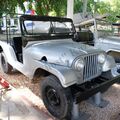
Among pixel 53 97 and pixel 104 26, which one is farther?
pixel 104 26

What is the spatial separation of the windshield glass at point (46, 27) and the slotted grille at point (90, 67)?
1208 mm

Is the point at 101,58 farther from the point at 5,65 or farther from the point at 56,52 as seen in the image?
the point at 5,65

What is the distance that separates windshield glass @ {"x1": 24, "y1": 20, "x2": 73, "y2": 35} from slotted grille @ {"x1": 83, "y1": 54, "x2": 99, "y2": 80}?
3.96 ft

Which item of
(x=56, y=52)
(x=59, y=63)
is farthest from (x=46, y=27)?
(x=59, y=63)

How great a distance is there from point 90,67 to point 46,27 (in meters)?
1.39

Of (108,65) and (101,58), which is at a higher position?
(101,58)

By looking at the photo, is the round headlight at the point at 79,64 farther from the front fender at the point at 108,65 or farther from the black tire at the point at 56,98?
the front fender at the point at 108,65

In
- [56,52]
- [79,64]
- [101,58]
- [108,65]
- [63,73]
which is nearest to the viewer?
[63,73]

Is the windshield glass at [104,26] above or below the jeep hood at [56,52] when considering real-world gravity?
above

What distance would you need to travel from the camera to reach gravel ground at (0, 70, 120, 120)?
10.5 ft

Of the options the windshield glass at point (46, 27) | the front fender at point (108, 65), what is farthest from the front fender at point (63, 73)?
the windshield glass at point (46, 27)

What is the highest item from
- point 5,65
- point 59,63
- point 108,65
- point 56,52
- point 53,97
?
point 56,52

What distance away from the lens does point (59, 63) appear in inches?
124

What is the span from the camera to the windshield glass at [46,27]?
383cm
